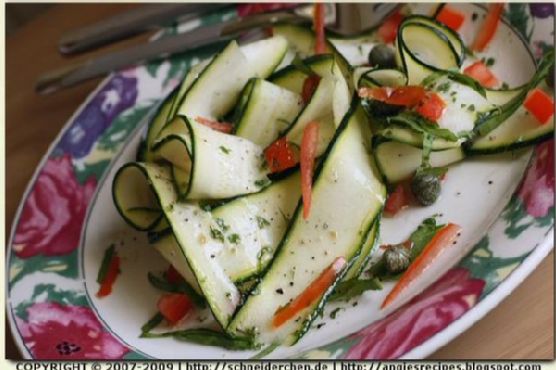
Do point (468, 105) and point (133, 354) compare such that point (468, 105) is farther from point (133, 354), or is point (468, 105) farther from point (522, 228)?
point (133, 354)

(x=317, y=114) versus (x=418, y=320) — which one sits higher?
(x=317, y=114)

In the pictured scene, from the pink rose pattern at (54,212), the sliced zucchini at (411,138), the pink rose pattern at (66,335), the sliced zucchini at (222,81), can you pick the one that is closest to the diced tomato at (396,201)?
the sliced zucchini at (411,138)

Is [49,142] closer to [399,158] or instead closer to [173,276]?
[173,276]

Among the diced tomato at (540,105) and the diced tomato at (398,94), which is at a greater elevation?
the diced tomato at (398,94)

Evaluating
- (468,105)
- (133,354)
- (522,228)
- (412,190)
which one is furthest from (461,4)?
(133,354)

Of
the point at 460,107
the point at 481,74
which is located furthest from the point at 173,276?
the point at 481,74

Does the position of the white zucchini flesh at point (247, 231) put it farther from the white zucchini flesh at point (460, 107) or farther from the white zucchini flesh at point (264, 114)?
the white zucchini flesh at point (460, 107)
